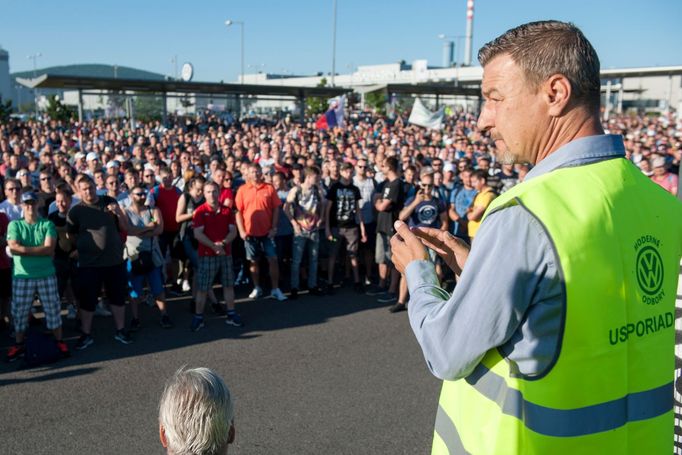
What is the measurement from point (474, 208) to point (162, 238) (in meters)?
4.39

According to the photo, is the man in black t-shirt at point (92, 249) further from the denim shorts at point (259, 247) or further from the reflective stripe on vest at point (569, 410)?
the reflective stripe on vest at point (569, 410)

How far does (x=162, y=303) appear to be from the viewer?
6.75 metres

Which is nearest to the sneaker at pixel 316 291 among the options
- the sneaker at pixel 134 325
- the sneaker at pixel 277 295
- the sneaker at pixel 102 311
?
the sneaker at pixel 277 295

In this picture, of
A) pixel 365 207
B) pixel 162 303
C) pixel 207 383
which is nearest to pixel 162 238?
pixel 162 303

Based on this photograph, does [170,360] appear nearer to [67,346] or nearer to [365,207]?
[67,346]

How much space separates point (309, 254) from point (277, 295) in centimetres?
81

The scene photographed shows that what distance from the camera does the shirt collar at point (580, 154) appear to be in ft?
4.08

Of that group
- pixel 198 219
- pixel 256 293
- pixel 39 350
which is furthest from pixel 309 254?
pixel 39 350

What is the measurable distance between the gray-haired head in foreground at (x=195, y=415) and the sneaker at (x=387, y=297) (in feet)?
20.1

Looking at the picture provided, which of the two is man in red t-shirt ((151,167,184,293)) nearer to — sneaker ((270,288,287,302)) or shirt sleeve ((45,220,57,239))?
sneaker ((270,288,287,302))

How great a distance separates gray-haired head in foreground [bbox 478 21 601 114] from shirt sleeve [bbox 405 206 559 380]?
34 centimetres

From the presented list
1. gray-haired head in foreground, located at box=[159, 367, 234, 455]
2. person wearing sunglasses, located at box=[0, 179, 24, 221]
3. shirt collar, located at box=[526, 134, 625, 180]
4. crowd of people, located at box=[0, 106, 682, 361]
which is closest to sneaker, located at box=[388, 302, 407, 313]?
crowd of people, located at box=[0, 106, 682, 361]

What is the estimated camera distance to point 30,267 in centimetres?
571

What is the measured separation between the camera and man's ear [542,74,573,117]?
1.23 metres
